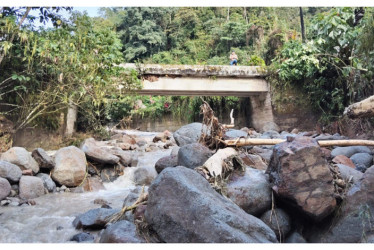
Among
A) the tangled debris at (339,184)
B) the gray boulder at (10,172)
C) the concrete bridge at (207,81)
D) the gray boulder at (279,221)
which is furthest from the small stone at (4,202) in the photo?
the concrete bridge at (207,81)

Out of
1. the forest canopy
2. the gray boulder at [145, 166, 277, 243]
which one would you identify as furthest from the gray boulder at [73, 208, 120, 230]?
the forest canopy

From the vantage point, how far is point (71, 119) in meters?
7.96

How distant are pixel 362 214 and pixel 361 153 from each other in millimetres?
2158

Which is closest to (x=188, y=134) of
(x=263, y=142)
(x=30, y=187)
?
(x=263, y=142)

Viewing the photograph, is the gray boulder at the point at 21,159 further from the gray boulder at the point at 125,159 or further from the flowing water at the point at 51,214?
the gray boulder at the point at 125,159

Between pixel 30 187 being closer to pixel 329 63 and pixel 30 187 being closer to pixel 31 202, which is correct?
pixel 31 202

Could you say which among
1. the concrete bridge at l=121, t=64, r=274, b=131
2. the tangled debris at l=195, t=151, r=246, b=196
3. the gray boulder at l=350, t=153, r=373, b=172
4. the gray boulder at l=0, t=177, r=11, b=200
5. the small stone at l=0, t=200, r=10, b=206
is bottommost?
the small stone at l=0, t=200, r=10, b=206

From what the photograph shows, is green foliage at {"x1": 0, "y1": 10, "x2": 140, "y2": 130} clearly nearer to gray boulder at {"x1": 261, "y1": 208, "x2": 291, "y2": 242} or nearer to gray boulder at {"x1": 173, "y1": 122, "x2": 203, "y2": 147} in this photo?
gray boulder at {"x1": 173, "y1": 122, "x2": 203, "y2": 147}

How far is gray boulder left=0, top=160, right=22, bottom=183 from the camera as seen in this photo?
438 cm

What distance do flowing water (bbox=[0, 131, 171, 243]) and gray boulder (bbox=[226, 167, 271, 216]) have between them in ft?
4.98

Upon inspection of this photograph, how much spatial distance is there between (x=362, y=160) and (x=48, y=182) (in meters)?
4.60

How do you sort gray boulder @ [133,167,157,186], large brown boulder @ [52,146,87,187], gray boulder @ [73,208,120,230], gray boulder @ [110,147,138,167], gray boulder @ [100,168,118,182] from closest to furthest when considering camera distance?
gray boulder @ [73,208,120,230], large brown boulder @ [52,146,87,187], gray boulder @ [133,167,157,186], gray boulder @ [100,168,118,182], gray boulder @ [110,147,138,167]

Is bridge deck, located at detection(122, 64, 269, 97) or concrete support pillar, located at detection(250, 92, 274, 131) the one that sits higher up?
bridge deck, located at detection(122, 64, 269, 97)

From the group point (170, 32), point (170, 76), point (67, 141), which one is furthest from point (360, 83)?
point (170, 32)
